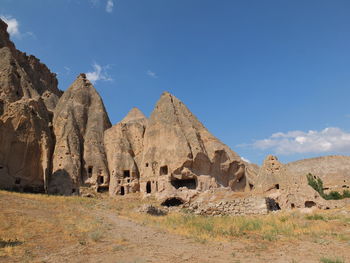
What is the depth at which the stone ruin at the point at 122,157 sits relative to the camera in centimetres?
2736

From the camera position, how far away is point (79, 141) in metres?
38.0

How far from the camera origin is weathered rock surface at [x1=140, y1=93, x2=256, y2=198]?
1260 inches

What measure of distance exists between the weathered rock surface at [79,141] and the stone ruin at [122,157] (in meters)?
0.11

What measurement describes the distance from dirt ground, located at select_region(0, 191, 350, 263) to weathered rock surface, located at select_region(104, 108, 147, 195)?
18767 mm

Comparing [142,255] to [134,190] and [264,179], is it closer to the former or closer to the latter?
[264,179]

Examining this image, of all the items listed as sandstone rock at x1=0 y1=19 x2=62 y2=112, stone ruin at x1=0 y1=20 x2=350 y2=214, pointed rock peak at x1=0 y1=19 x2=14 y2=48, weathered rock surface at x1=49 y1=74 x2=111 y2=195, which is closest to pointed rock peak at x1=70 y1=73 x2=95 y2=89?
weathered rock surface at x1=49 y1=74 x2=111 y2=195

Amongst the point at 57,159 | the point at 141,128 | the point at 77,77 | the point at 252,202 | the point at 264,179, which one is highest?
the point at 77,77

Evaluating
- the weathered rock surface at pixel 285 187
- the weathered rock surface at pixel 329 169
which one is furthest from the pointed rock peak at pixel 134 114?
the weathered rock surface at pixel 329 169

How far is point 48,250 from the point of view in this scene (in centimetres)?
1038

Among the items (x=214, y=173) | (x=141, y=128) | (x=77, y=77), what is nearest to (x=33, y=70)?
(x=77, y=77)

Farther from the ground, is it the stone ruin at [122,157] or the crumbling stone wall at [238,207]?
the stone ruin at [122,157]

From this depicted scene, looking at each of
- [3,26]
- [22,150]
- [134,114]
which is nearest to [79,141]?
[22,150]

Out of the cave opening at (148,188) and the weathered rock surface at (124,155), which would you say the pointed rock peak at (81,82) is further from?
the cave opening at (148,188)

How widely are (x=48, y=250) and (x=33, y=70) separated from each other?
52005mm
